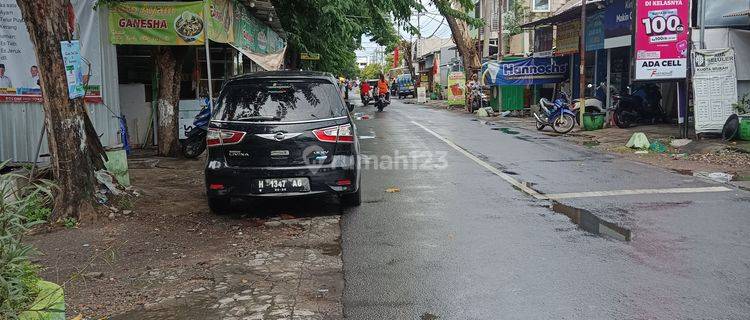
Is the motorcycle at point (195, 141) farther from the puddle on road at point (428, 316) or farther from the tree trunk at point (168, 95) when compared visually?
the puddle on road at point (428, 316)

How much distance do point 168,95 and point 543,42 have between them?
20044 millimetres

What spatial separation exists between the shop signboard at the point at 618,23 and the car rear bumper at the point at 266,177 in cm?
1429

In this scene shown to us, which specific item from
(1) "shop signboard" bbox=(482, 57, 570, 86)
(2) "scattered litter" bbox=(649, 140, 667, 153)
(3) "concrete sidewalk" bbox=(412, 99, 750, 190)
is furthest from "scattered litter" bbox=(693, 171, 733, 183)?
(1) "shop signboard" bbox=(482, 57, 570, 86)

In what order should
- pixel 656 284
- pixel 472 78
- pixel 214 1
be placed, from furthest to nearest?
pixel 472 78 → pixel 214 1 → pixel 656 284

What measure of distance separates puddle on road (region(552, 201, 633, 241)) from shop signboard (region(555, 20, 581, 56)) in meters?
17.2


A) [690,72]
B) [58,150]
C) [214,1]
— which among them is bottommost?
[58,150]

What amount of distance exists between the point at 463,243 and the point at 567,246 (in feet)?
3.29

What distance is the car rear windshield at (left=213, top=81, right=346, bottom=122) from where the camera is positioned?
7461mm

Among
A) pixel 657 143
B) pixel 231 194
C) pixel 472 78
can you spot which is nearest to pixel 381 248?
pixel 231 194

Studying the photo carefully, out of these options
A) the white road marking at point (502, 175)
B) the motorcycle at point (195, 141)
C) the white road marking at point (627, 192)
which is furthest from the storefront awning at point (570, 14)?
the motorcycle at point (195, 141)

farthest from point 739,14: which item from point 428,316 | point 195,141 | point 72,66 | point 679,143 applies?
point 72,66

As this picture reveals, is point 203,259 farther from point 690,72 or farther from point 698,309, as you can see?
point 690,72

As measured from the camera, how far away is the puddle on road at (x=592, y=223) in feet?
21.7

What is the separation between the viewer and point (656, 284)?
4.98 meters
